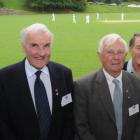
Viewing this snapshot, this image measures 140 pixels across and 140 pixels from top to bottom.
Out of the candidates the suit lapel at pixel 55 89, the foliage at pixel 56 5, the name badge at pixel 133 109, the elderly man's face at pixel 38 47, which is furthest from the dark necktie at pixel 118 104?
the foliage at pixel 56 5

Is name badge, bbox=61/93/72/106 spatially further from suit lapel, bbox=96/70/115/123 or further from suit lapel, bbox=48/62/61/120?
suit lapel, bbox=96/70/115/123

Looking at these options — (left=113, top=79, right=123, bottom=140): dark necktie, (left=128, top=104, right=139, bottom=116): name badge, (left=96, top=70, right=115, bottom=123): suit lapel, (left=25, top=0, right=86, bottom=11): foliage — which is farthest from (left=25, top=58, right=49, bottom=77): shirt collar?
(left=25, top=0, right=86, bottom=11): foliage

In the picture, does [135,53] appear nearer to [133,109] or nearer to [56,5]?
[133,109]

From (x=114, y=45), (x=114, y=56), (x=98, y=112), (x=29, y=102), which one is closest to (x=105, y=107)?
(x=98, y=112)

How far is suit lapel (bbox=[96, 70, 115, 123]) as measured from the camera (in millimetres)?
4973

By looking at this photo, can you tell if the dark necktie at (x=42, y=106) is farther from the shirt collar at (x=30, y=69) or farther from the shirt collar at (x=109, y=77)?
the shirt collar at (x=109, y=77)

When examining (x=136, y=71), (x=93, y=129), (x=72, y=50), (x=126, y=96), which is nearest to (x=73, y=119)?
(x=93, y=129)

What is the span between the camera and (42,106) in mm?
4832

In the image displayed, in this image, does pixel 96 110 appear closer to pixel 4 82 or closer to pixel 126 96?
pixel 126 96

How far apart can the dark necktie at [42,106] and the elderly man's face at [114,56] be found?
2.32ft

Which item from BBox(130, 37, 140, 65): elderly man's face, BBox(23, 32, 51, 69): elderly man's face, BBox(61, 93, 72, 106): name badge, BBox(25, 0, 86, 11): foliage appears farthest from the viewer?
BBox(25, 0, 86, 11): foliage

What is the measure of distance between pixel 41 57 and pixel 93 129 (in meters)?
1.02

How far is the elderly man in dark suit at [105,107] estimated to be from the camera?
498 cm

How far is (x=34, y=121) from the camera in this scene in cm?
481
